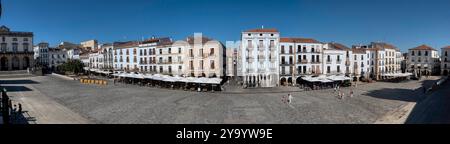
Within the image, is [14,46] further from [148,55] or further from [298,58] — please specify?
[148,55]

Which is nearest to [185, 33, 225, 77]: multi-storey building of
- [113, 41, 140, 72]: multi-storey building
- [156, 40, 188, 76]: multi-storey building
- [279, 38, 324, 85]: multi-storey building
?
[156, 40, 188, 76]: multi-storey building

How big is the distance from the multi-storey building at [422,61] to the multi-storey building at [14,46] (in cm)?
4745

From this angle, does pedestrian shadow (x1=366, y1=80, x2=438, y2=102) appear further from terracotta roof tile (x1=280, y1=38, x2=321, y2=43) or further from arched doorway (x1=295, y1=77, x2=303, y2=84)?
terracotta roof tile (x1=280, y1=38, x2=321, y2=43)

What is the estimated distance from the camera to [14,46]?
26.8 feet

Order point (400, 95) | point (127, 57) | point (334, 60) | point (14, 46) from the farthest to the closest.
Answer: point (127, 57) < point (334, 60) < point (400, 95) < point (14, 46)

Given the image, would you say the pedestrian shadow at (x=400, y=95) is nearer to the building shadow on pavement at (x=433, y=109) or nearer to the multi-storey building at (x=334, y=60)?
the multi-storey building at (x=334, y=60)

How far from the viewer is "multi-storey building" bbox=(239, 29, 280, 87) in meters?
31.7

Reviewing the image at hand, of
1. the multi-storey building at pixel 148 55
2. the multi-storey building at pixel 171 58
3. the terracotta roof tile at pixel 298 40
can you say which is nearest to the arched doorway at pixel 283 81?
the terracotta roof tile at pixel 298 40

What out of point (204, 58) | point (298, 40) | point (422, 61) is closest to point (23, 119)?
point (204, 58)

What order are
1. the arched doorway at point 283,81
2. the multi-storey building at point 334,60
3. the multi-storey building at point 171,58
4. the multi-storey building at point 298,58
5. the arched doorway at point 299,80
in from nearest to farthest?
the arched doorway at point 283,81, the multi-storey building at point 298,58, the arched doorway at point 299,80, the multi-storey building at point 334,60, the multi-storey building at point 171,58

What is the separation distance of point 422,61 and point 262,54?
2997 cm

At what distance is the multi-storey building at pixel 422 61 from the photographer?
134 feet

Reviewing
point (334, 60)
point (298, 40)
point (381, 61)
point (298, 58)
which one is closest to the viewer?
point (298, 58)
